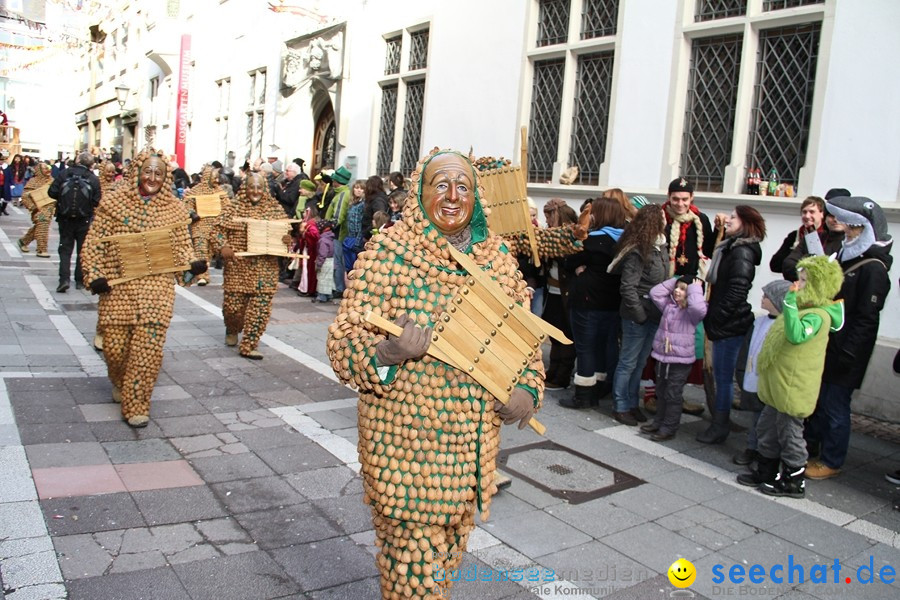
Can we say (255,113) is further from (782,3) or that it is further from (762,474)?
(762,474)

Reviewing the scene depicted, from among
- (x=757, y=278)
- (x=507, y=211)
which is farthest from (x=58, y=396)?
(x=757, y=278)

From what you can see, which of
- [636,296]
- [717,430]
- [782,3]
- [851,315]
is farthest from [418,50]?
[851,315]

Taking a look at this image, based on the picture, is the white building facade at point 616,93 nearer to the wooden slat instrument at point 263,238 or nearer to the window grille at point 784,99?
the window grille at point 784,99

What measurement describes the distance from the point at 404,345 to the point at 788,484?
389cm

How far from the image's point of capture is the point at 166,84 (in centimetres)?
3008

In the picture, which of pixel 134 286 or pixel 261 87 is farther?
pixel 261 87

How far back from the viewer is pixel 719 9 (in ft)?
29.4

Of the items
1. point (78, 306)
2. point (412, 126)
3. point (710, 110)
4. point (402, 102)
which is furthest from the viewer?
point (402, 102)

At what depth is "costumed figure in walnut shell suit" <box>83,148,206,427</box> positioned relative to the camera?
6.20 m

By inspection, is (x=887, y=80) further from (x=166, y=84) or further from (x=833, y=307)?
(x=166, y=84)

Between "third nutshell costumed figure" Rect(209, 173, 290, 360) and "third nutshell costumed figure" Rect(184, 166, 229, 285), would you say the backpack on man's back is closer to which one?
"third nutshell costumed figure" Rect(184, 166, 229, 285)

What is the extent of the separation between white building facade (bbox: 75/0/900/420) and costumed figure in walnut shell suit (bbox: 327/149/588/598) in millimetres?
5638

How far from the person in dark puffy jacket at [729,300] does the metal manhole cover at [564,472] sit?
125 centimetres

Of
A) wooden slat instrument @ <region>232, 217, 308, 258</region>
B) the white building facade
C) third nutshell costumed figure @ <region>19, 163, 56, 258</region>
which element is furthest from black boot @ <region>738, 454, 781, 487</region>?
third nutshell costumed figure @ <region>19, 163, 56, 258</region>
